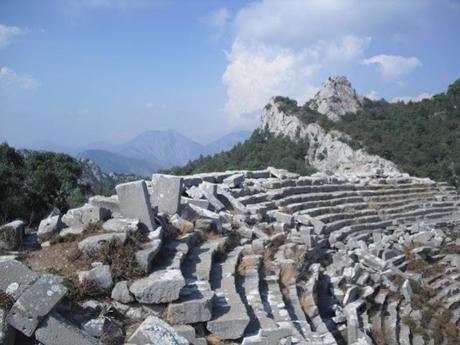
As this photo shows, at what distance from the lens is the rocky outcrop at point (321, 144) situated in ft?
188

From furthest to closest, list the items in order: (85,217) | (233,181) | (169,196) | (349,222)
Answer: (349,222) < (233,181) < (169,196) < (85,217)

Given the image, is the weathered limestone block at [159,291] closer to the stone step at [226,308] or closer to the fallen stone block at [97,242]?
the stone step at [226,308]

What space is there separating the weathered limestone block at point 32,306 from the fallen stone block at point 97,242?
5.57 ft

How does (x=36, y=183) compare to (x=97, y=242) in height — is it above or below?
below

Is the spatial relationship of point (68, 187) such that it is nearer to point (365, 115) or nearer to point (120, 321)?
point (120, 321)

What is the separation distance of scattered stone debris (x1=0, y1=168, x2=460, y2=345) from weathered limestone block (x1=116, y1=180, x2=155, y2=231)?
0.7 inches

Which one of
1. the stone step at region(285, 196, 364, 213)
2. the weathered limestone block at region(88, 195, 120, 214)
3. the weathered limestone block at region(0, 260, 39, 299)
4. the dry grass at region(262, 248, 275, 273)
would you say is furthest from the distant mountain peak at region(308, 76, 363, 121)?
the weathered limestone block at region(0, 260, 39, 299)

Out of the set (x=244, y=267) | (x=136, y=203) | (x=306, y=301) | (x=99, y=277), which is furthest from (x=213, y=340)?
(x=306, y=301)

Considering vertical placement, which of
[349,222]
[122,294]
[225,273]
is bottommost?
[349,222]

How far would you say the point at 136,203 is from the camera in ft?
25.5

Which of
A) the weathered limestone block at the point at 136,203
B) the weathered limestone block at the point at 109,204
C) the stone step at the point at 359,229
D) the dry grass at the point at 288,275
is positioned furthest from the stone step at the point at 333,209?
the weathered limestone block at the point at 136,203

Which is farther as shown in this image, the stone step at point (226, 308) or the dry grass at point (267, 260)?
the dry grass at point (267, 260)

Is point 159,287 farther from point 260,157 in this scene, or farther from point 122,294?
point 260,157

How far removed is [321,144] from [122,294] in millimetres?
63012
